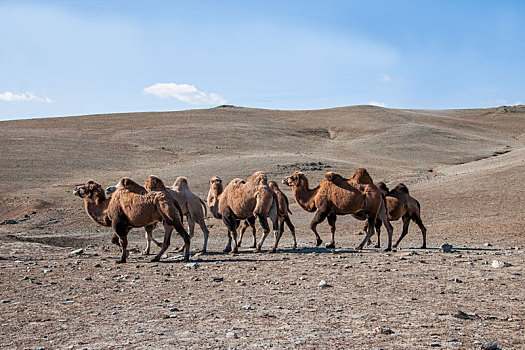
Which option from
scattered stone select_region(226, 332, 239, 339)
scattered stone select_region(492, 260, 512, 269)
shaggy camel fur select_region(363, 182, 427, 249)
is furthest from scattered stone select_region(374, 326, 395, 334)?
shaggy camel fur select_region(363, 182, 427, 249)

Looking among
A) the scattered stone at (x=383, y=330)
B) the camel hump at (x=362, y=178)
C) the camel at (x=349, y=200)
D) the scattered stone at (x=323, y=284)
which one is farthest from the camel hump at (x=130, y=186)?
the scattered stone at (x=383, y=330)

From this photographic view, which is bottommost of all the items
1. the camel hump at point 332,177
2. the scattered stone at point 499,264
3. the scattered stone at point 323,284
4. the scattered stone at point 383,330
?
the scattered stone at point 323,284

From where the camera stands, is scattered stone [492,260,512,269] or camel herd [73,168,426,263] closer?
scattered stone [492,260,512,269]

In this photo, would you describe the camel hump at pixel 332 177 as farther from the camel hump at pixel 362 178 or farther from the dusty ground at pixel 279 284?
the dusty ground at pixel 279 284

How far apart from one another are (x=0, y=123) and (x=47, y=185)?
35.0m

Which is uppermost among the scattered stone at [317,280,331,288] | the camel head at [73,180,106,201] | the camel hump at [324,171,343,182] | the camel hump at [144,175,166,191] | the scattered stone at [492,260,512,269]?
the camel hump at [324,171,343,182]

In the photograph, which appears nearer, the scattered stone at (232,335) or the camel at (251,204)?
the scattered stone at (232,335)

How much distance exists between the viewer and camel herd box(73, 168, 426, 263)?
11758mm

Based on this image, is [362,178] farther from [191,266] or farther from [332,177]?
[191,266]

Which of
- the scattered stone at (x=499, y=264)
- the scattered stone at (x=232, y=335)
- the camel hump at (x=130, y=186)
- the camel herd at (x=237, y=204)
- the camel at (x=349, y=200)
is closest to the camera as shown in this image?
the scattered stone at (x=232, y=335)

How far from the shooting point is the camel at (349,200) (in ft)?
43.8

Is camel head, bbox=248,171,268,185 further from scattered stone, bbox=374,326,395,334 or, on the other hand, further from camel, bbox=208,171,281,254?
scattered stone, bbox=374,326,395,334

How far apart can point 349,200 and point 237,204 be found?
268cm

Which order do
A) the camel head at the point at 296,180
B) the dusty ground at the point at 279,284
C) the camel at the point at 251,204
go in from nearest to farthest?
the dusty ground at the point at 279,284 → the camel at the point at 251,204 → the camel head at the point at 296,180
